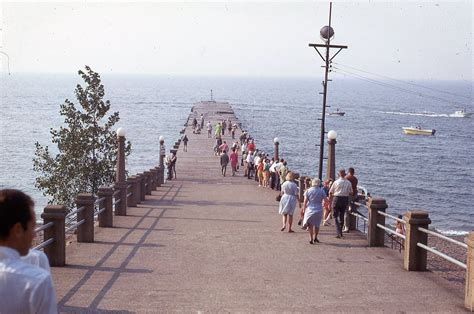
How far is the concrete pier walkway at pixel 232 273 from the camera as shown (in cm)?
987

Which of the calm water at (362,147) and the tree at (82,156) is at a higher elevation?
the tree at (82,156)

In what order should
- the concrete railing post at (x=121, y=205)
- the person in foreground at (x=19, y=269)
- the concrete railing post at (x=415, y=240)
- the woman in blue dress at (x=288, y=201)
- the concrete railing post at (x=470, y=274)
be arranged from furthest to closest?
the concrete railing post at (x=121, y=205)
the woman in blue dress at (x=288, y=201)
the concrete railing post at (x=415, y=240)
the concrete railing post at (x=470, y=274)
the person in foreground at (x=19, y=269)

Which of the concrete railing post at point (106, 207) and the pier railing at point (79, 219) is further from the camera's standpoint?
the concrete railing post at point (106, 207)

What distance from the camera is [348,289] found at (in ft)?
35.6

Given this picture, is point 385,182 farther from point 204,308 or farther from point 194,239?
point 204,308

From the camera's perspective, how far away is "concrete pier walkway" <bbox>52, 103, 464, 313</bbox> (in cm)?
987

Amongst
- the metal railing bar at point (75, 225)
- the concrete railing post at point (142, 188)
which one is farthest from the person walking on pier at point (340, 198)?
the concrete railing post at point (142, 188)

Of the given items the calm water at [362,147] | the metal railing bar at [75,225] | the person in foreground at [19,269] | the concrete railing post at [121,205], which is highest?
the person in foreground at [19,269]

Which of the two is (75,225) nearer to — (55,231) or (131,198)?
(55,231)

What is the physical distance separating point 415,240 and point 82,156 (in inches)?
675

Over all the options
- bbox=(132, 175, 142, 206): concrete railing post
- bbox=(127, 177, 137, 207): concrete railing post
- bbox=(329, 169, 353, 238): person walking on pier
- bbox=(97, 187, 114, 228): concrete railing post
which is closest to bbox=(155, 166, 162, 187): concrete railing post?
bbox=(132, 175, 142, 206): concrete railing post

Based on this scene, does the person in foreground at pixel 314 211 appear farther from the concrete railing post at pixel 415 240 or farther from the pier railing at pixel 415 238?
the concrete railing post at pixel 415 240

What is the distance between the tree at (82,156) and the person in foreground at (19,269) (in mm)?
23033

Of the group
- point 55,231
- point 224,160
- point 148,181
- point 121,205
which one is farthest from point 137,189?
point 224,160
